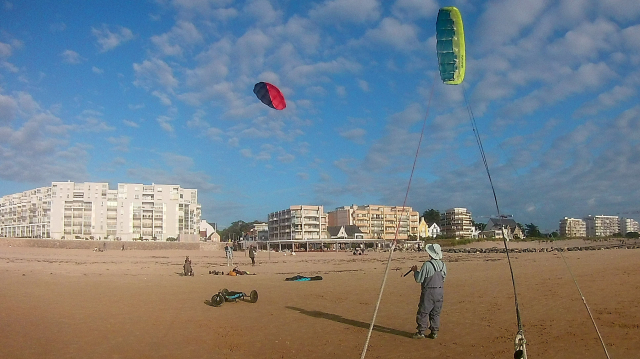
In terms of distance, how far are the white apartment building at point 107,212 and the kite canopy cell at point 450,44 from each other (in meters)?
107

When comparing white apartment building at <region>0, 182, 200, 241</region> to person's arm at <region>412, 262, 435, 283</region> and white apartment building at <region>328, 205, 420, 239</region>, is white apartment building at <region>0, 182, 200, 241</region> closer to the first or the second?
white apartment building at <region>328, 205, 420, 239</region>

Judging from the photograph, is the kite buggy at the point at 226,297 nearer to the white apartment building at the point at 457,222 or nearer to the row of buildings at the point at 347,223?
the row of buildings at the point at 347,223

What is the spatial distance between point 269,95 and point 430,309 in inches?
474

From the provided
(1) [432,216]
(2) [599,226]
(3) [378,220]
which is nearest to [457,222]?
(1) [432,216]

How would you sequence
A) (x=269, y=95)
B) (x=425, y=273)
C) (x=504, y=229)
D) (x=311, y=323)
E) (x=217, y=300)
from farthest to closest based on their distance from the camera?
(x=269, y=95) → (x=217, y=300) → (x=311, y=323) → (x=425, y=273) → (x=504, y=229)

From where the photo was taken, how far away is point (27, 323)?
9492 millimetres

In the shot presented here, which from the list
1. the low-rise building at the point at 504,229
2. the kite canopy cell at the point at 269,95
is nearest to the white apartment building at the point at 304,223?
the low-rise building at the point at 504,229

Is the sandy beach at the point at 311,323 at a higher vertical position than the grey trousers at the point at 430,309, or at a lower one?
lower

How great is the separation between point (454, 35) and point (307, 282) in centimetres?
1221

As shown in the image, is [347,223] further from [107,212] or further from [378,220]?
[107,212]

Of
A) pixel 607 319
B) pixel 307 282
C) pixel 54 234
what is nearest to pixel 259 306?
pixel 307 282

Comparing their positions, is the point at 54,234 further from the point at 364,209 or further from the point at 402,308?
the point at 402,308

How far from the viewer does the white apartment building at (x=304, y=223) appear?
11125 cm

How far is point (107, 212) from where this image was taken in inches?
4350
